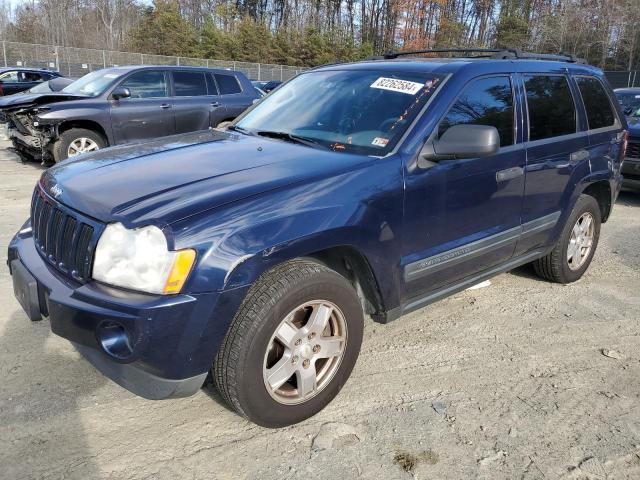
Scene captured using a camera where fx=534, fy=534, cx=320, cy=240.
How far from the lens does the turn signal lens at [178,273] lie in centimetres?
218

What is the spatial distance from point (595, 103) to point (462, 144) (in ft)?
7.66

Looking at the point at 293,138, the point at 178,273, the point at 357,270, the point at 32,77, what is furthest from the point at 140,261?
the point at 32,77

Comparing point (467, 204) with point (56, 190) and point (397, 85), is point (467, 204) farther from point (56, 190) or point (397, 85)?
point (56, 190)

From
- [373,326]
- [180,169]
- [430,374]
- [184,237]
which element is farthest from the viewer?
[373,326]

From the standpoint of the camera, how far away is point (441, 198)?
3.13 meters

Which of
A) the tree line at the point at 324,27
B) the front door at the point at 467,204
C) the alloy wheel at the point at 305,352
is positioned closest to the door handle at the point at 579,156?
the front door at the point at 467,204

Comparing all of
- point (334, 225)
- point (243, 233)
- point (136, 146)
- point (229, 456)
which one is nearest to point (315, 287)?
point (334, 225)

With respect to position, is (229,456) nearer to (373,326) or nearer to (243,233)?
(243,233)

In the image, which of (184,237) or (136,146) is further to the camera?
(136,146)

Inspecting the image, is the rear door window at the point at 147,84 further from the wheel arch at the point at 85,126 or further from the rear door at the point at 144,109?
the wheel arch at the point at 85,126

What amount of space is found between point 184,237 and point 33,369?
1.64 m

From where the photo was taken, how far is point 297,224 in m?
2.46

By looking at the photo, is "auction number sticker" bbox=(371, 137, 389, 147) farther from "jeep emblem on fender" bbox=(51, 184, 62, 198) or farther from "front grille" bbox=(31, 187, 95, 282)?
"jeep emblem on fender" bbox=(51, 184, 62, 198)

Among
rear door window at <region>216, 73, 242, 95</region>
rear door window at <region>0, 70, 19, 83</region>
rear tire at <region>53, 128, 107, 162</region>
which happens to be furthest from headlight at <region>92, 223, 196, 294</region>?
rear door window at <region>0, 70, 19, 83</region>
